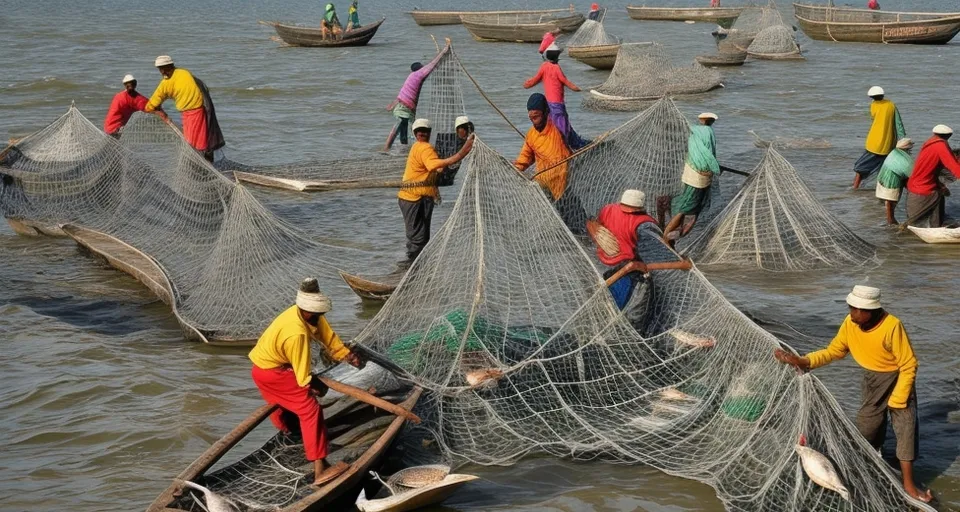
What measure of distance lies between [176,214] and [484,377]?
4.56 m

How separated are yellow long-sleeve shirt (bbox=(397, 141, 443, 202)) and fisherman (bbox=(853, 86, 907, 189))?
500 cm

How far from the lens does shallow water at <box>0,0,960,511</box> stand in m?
5.85

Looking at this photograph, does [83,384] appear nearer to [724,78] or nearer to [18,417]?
[18,417]

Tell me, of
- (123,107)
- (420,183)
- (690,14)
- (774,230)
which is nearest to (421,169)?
(420,183)

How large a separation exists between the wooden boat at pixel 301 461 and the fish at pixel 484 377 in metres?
0.34

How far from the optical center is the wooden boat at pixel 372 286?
8.19 m

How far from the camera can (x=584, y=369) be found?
6.21 metres

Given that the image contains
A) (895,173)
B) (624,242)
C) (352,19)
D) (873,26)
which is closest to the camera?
(624,242)

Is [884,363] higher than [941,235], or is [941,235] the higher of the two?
[884,363]

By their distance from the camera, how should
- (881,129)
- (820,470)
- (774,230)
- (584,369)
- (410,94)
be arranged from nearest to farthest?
(820,470) < (584,369) < (774,230) < (881,129) < (410,94)

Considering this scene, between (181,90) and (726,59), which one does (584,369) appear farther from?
(726,59)

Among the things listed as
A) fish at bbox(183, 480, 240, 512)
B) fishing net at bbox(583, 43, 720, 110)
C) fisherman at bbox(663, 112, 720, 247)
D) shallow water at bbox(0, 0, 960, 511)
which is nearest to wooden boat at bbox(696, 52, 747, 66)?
shallow water at bbox(0, 0, 960, 511)

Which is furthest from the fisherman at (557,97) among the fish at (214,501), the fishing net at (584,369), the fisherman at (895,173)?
the fish at (214,501)

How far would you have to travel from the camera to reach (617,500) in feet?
18.3
